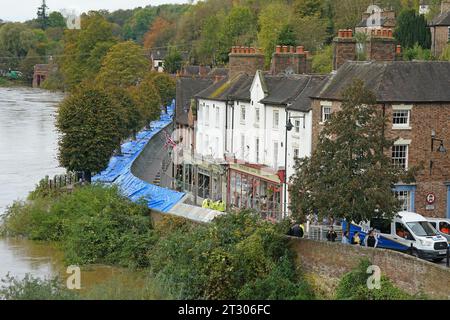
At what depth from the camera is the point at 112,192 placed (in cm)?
4194

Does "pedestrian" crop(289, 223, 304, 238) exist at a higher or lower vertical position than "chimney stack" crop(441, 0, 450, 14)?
lower

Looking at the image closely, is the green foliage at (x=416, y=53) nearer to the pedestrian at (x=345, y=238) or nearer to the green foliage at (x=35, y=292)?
the pedestrian at (x=345, y=238)

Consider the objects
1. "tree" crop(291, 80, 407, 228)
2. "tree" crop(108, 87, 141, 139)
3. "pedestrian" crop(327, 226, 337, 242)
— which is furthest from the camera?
"tree" crop(108, 87, 141, 139)

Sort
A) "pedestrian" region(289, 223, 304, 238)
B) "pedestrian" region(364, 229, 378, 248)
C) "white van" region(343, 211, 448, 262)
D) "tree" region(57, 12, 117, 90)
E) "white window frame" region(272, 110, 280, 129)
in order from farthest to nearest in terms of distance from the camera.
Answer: "tree" region(57, 12, 117, 90) → "white window frame" region(272, 110, 280, 129) → "pedestrian" region(289, 223, 304, 238) → "pedestrian" region(364, 229, 378, 248) → "white van" region(343, 211, 448, 262)

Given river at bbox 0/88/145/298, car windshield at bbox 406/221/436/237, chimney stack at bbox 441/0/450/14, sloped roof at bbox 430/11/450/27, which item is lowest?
river at bbox 0/88/145/298

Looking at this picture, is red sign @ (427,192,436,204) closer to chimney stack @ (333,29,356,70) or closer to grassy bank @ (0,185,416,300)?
grassy bank @ (0,185,416,300)

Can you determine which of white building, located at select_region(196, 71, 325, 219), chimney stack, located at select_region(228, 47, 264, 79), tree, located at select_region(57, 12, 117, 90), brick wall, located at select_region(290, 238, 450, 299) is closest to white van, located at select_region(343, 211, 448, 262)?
brick wall, located at select_region(290, 238, 450, 299)

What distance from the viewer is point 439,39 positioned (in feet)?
220

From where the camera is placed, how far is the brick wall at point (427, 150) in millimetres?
35844

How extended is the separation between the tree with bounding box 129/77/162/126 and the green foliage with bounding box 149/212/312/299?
149ft

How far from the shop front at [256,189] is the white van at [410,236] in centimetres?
801

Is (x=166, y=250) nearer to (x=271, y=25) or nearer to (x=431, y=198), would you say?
(x=431, y=198)

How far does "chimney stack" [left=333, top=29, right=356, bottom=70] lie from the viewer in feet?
135

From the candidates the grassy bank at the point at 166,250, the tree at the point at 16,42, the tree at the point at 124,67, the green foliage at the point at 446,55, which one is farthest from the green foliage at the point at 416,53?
the tree at the point at 16,42
